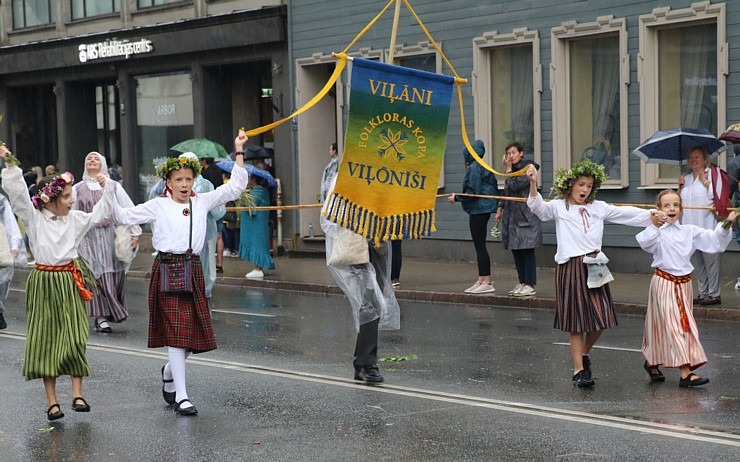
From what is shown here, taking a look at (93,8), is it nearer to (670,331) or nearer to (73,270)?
(73,270)

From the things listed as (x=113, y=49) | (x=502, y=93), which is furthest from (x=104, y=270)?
(x=113, y=49)

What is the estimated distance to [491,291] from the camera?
669 inches

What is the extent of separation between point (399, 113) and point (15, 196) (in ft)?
9.78

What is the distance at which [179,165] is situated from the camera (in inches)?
360

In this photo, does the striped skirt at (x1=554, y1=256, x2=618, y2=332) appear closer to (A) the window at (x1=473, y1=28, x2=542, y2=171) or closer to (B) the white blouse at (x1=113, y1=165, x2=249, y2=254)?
(B) the white blouse at (x1=113, y1=165, x2=249, y2=254)

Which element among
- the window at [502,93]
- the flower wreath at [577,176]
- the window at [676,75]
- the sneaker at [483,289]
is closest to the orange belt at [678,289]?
the flower wreath at [577,176]

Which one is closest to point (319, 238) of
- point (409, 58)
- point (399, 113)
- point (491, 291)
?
point (409, 58)

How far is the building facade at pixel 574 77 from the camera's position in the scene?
18.3 metres

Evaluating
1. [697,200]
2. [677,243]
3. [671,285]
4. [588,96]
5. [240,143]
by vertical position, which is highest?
[588,96]

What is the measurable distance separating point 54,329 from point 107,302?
4579 millimetres

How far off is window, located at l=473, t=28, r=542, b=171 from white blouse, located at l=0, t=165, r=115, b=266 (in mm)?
12208

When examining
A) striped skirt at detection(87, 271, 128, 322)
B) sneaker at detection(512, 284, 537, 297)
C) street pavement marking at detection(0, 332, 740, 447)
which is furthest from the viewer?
sneaker at detection(512, 284, 537, 297)

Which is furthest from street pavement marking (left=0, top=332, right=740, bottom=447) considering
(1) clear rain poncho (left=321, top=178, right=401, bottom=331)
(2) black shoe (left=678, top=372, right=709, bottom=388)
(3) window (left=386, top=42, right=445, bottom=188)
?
(3) window (left=386, top=42, right=445, bottom=188)

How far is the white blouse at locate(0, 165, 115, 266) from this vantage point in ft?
29.9
